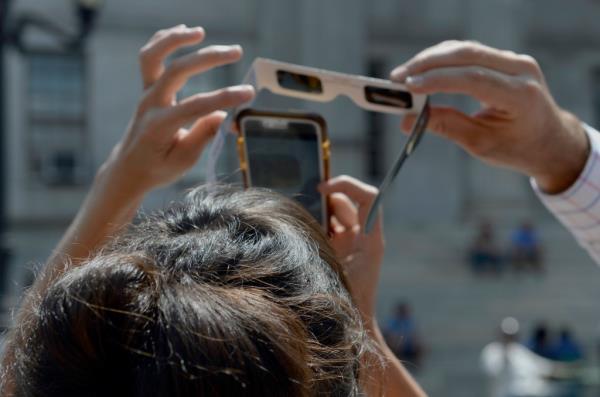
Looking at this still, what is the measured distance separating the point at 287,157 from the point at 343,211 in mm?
113

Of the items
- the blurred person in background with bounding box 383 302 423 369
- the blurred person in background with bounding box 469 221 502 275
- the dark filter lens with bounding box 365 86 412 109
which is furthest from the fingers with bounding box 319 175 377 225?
the blurred person in background with bounding box 469 221 502 275

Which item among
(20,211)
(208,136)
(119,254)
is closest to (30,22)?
(208,136)

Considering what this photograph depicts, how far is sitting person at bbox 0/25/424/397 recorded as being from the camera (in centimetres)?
65

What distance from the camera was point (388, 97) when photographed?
3.90 ft

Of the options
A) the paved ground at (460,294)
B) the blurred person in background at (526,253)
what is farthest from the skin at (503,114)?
the blurred person in background at (526,253)

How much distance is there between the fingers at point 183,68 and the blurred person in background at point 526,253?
13665 millimetres

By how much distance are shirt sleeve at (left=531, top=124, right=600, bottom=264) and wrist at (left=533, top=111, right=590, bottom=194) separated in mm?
10

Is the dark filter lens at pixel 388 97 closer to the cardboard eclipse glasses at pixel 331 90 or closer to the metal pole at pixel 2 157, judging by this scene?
the cardboard eclipse glasses at pixel 331 90

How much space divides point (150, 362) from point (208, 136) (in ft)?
2.07

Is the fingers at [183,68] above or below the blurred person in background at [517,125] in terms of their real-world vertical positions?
above

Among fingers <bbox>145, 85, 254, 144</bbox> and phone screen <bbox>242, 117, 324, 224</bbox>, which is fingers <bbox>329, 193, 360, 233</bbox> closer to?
phone screen <bbox>242, 117, 324, 224</bbox>

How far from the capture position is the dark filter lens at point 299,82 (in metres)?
1.12

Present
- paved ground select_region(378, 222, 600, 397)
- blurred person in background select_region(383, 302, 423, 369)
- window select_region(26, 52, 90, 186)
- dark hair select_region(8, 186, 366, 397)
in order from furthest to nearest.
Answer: window select_region(26, 52, 90, 186), paved ground select_region(378, 222, 600, 397), blurred person in background select_region(383, 302, 423, 369), dark hair select_region(8, 186, 366, 397)

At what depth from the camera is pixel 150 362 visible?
65 centimetres
